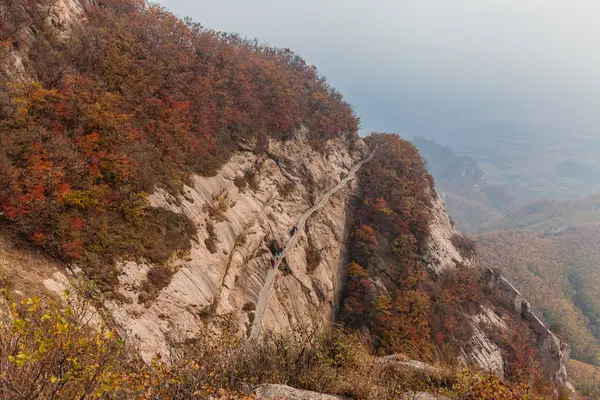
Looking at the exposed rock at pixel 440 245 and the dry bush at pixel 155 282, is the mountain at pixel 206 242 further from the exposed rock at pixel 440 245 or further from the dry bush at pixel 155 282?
the exposed rock at pixel 440 245

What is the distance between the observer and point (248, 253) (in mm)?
35469

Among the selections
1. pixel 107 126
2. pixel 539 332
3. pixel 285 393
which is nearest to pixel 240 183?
pixel 107 126

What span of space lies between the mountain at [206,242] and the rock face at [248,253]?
8.5 inches

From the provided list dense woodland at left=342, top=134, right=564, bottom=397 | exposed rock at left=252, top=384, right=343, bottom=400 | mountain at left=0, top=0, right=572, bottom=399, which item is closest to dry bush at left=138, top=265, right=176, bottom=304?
mountain at left=0, top=0, right=572, bottom=399

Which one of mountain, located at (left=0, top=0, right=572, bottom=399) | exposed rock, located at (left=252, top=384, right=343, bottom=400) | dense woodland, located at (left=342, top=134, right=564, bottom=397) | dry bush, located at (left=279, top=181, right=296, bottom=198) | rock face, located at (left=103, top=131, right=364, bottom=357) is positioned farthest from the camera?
dry bush, located at (left=279, top=181, right=296, bottom=198)

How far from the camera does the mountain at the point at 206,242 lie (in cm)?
907

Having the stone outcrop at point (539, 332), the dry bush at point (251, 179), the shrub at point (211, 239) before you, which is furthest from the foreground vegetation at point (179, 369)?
the stone outcrop at point (539, 332)

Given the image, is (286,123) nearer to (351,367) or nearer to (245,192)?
(245,192)

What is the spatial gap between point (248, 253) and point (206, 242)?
6852 millimetres

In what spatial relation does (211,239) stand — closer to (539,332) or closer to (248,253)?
(248,253)

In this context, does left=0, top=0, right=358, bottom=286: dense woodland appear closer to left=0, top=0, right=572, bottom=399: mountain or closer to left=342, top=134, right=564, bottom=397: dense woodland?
left=0, top=0, right=572, bottom=399: mountain

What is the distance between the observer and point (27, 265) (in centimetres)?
1612

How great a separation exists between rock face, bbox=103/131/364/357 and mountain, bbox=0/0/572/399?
0.22 meters

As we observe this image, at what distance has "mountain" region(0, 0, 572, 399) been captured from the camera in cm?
907
